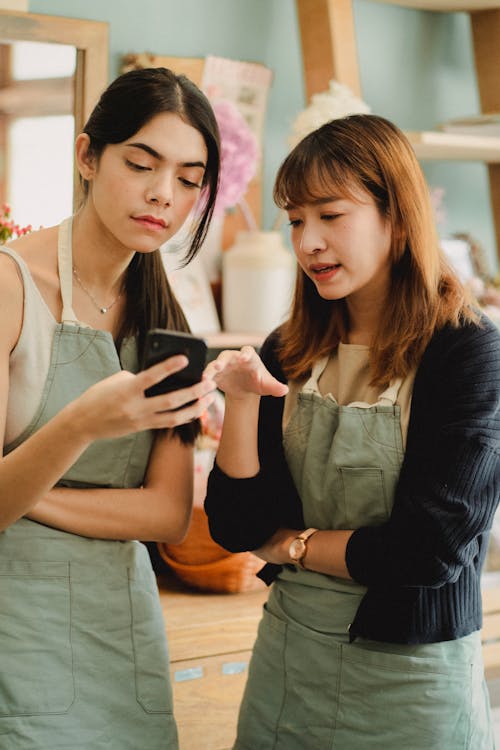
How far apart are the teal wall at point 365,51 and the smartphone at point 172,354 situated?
154cm

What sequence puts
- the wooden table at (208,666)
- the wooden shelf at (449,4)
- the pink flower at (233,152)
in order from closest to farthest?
the wooden table at (208,666) → the pink flower at (233,152) → the wooden shelf at (449,4)

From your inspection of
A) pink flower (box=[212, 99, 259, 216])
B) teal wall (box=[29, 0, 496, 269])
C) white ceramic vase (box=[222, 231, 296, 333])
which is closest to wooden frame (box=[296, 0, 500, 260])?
teal wall (box=[29, 0, 496, 269])

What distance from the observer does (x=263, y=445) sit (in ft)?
4.92

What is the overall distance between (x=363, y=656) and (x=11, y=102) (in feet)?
4.76

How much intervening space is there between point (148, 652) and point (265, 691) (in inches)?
7.9

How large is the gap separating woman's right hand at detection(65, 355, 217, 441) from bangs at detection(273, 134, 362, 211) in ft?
1.39

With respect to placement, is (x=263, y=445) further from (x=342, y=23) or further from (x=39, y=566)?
(x=342, y=23)

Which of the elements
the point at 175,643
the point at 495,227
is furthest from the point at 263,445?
the point at 495,227

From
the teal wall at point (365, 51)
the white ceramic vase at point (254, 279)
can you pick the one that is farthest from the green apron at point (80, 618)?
the teal wall at point (365, 51)

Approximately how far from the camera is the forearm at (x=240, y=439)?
55.7 inches

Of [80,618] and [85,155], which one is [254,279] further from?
[80,618]

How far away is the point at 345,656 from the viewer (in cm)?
139

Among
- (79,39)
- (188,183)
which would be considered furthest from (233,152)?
(188,183)

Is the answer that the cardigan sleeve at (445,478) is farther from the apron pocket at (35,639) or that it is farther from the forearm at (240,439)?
the apron pocket at (35,639)
